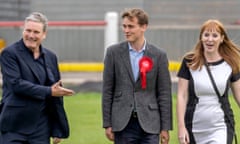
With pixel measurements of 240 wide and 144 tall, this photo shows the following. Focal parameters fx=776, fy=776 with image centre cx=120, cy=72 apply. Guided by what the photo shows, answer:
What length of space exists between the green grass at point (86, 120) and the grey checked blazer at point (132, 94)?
13.3 feet

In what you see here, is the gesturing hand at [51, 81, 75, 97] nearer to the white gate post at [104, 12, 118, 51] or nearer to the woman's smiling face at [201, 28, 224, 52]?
the woman's smiling face at [201, 28, 224, 52]

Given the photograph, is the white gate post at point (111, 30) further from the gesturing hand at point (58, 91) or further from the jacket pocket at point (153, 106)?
the gesturing hand at point (58, 91)

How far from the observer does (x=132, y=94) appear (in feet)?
22.1

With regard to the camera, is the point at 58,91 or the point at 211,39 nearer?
the point at 58,91

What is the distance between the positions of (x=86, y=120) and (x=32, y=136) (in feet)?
21.7

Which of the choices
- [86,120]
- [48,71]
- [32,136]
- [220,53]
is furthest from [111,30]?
[32,136]

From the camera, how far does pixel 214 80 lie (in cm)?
664

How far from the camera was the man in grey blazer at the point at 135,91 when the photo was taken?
669cm

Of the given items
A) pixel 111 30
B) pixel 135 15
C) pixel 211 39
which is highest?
pixel 135 15

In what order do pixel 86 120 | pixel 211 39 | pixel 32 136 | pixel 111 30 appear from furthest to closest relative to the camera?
pixel 111 30 → pixel 86 120 → pixel 211 39 → pixel 32 136

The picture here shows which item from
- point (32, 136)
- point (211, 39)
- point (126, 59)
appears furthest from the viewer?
point (126, 59)

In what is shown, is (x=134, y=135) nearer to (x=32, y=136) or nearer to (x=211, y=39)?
(x=32, y=136)

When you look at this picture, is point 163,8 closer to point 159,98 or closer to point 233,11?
point 233,11

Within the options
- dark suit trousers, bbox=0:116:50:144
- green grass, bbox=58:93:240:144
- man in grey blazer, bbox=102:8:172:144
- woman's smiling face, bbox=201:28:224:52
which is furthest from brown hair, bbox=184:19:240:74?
green grass, bbox=58:93:240:144
